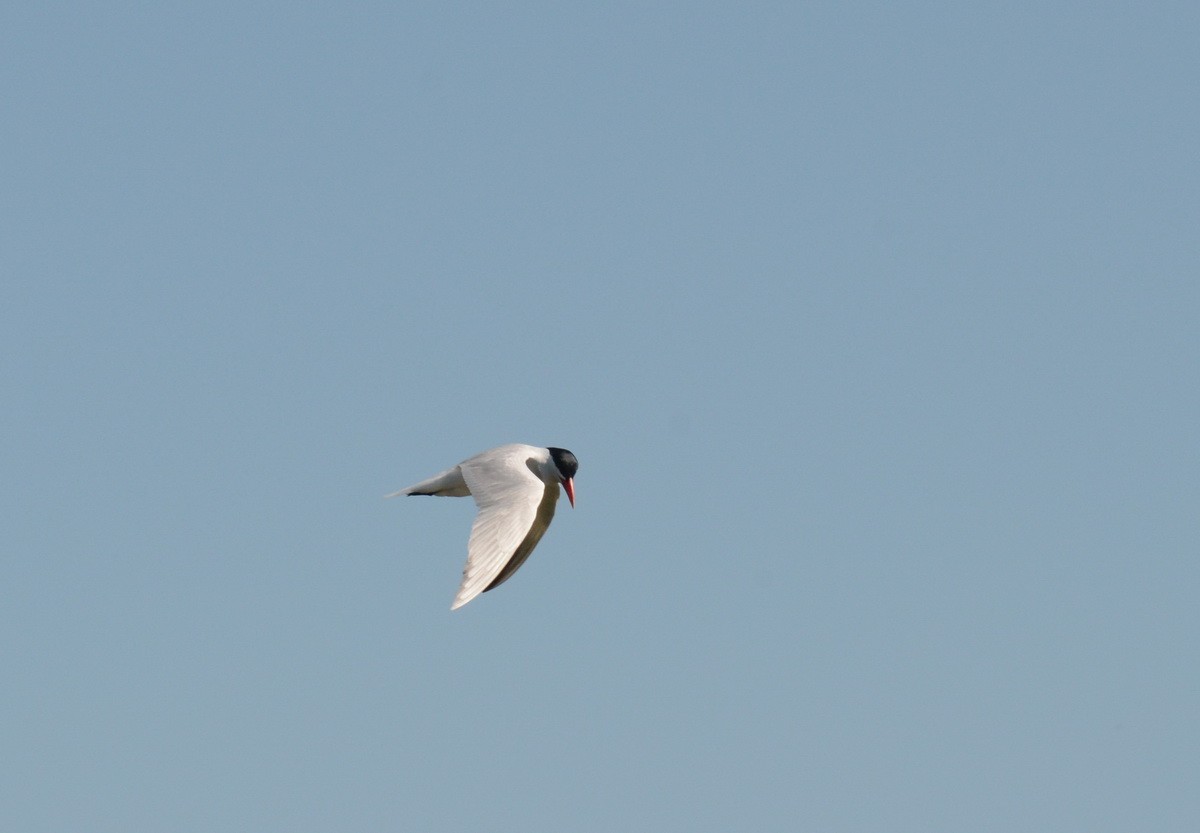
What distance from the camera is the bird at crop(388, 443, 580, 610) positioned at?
23.3m

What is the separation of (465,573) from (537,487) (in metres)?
3.12

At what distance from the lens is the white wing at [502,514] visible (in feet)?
75.8

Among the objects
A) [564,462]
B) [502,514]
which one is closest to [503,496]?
[502,514]

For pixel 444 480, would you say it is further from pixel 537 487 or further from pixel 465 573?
pixel 465 573

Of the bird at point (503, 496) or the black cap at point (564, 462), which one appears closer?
the bird at point (503, 496)

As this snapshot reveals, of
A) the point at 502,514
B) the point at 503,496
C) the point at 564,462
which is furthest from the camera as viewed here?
the point at 564,462

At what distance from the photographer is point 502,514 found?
24.6 metres

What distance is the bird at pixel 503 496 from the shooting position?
23297mm

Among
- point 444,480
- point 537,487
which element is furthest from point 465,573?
point 444,480

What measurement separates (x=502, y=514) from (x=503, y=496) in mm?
753

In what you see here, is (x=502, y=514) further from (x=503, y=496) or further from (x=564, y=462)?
(x=564, y=462)

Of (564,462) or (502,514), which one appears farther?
(564,462)

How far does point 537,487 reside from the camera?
2567 cm

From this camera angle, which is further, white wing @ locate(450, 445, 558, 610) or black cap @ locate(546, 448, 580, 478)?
black cap @ locate(546, 448, 580, 478)
